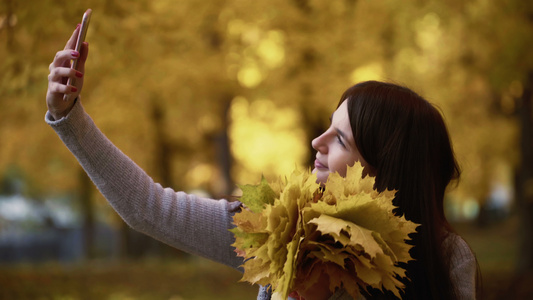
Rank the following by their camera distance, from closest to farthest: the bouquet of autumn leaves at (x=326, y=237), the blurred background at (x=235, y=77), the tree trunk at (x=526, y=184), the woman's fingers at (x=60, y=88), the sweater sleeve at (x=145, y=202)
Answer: the bouquet of autumn leaves at (x=326, y=237) → the woman's fingers at (x=60, y=88) → the sweater sleeve at (x=145, y=202) → the blurred background at (x=235, y=77) → the tree trunk at (x=526, y=184)

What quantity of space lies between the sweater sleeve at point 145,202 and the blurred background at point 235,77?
1454mm

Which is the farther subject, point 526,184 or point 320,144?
point 526,184

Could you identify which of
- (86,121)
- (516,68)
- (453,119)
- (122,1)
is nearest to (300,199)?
(86,121)

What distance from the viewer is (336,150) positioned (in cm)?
219

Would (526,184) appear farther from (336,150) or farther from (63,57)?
(63,57)

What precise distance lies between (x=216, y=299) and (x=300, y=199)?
6727mm

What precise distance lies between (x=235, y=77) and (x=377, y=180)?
6.39 metres

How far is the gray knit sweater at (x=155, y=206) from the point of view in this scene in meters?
2.01

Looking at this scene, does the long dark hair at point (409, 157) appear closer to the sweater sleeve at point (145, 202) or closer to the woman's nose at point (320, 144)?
the woman's nose at point (320, 144)

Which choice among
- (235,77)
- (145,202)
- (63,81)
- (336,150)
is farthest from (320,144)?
(235,77)

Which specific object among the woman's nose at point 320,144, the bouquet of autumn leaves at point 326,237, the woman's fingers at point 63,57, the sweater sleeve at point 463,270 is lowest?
the sweater sleeve at point 463,270

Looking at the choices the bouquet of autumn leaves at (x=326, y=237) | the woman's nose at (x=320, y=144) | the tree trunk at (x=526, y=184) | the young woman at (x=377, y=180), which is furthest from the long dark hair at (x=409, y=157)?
the tree trunk at (x=526, y=184)

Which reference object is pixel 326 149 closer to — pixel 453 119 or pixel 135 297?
pixel 135 297

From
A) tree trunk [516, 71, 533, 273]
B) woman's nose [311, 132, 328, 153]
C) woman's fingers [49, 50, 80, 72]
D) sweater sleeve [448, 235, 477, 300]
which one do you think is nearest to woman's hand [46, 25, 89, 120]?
woman's fingers [49, 50, 80, 72]
